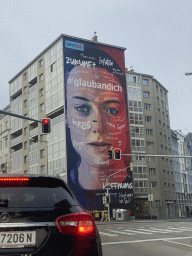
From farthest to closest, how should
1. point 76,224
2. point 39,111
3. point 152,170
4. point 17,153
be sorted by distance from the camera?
point 152,170
point 17,153
point 39,111
point 76,224

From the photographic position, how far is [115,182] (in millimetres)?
53719

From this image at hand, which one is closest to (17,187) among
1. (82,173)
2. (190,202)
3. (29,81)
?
(82,173)

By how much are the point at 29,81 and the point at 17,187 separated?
6215 centimetres

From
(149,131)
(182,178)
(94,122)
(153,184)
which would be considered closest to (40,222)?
(94,122)

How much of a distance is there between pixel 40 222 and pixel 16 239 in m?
0.24

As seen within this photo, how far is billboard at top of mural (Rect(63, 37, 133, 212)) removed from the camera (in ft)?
165

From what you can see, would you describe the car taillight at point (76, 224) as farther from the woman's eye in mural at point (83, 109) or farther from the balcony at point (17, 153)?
the balcony at point (17, 153)

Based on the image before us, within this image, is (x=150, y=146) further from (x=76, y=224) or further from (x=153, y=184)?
(x=76, y=224)

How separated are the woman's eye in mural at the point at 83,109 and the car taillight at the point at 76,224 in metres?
49.4

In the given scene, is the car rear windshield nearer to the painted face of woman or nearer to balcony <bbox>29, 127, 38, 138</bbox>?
the painted face of woman

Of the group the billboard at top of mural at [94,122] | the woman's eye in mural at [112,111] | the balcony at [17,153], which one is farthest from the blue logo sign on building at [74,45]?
the balcony at [17,153]

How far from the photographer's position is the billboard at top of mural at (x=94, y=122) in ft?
165

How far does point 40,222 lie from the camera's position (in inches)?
124

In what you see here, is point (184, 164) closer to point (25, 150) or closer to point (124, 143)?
point (124, 143)
